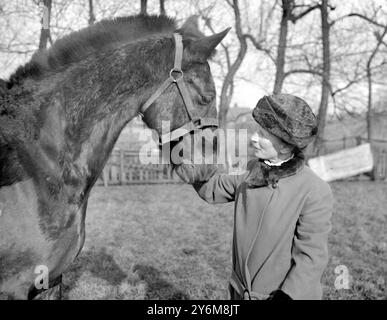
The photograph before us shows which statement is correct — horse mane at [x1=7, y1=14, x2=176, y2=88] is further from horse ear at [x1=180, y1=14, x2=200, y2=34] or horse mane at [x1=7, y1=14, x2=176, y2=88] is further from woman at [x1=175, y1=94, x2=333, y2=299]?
woman at [x1=175, y1=94, x2=333, y2=299]

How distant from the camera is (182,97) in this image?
8.22 ft

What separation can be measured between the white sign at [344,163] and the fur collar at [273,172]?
519 inches

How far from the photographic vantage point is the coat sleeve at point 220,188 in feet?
7.78

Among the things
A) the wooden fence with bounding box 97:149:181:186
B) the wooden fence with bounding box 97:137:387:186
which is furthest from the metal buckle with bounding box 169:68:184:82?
the wooden fence with bounding box 97:149:181:186

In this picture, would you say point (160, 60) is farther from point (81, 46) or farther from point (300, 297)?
point (300, 297)

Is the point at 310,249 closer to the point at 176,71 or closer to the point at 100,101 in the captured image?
the point at 176,71

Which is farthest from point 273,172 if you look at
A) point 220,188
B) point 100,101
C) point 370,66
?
point 370,66

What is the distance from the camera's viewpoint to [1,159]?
211cm

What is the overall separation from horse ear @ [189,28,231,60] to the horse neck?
0.23 metres

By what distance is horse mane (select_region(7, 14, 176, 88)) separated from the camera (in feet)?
7.76

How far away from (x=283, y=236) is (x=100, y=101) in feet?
4.72

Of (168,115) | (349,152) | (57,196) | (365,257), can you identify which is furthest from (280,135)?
(349,152)

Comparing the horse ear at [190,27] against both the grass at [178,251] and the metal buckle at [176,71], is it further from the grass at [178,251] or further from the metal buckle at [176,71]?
the grass at [178,251]

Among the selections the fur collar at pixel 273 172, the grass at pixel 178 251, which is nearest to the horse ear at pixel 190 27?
the fur collar at pixel 273 172
